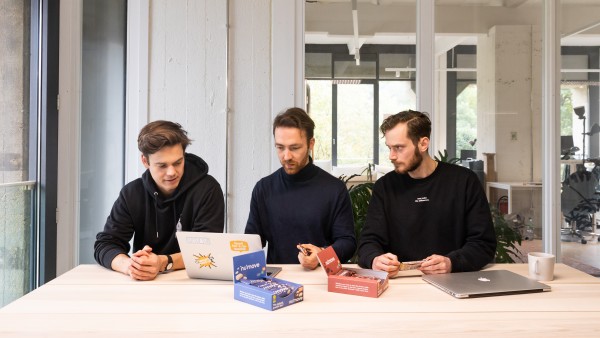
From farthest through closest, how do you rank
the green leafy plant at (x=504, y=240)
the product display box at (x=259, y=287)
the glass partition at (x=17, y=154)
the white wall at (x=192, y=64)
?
the white wall at (x=192, y=64)
the green leafy plant at (x=504, y=240)
the glass partition at (x=17, y=154)
the product display box at (x=259, y=287)

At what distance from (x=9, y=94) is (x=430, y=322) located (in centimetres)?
256

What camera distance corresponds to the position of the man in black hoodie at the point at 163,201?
6.26 ft

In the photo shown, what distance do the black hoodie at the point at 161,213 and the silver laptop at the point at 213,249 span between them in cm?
44

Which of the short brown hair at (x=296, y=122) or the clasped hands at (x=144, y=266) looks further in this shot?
the short brown hair at (x=296, y=122)

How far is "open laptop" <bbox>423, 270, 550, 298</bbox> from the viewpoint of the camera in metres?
1.38

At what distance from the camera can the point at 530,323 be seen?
1.15 metres

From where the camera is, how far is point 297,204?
88.1 inches

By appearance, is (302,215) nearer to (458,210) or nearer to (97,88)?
(458,210)

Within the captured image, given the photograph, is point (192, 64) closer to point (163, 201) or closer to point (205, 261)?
point (163, 201)

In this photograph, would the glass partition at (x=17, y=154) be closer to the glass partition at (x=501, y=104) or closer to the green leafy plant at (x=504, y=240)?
the glass partition at (x=501, y=104)

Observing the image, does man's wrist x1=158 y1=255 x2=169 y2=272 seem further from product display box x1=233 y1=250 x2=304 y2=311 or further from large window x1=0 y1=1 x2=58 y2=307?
large window x1=0 y1=1 x2=58 y2=307

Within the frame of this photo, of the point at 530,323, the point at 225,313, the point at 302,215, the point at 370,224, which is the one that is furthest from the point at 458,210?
the point at 225,313

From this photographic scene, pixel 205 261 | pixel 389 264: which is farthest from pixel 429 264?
pixel 205 261

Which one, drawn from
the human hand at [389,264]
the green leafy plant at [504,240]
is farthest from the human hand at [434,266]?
the green leafy plant at [504,240]
